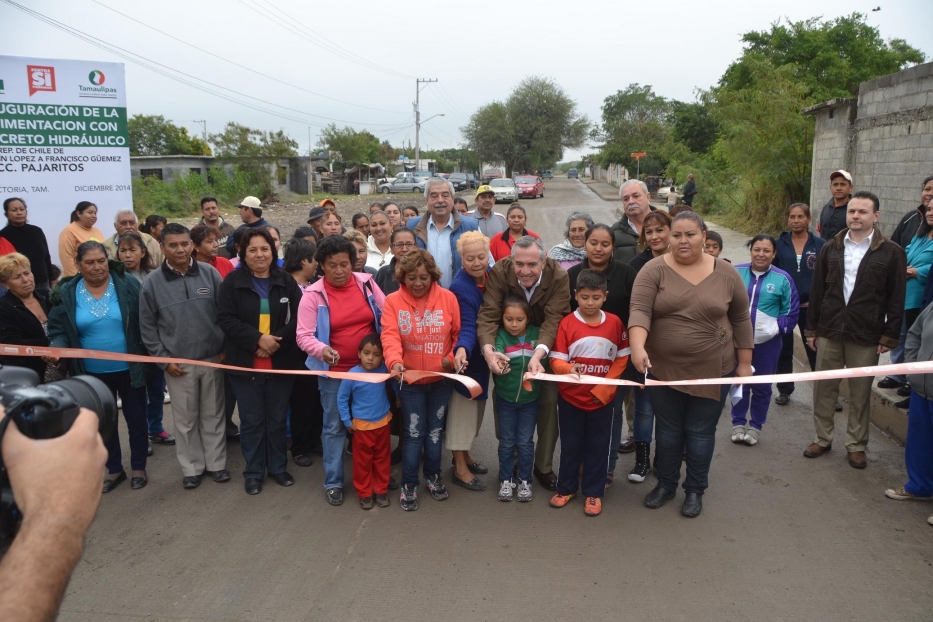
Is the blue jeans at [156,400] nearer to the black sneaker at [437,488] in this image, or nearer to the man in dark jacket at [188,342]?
the man in dark jacket at [188,342]

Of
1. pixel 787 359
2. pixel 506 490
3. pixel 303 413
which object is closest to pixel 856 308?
pixel 787 359

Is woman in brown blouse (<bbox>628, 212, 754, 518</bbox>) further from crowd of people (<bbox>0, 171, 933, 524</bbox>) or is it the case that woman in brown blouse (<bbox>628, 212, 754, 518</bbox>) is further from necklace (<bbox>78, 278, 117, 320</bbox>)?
necklace (<bbox>78, 278, 117, 320</bbox>)

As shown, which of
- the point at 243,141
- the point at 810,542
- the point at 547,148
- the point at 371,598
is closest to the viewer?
the point at 371,598

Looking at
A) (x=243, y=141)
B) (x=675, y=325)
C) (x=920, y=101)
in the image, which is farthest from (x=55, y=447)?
(x=243, y=141)

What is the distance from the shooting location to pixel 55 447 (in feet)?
4.28

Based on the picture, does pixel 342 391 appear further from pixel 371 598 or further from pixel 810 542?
pixel 810 542

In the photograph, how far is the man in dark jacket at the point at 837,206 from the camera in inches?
265

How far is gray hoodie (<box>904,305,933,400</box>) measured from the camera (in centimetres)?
414

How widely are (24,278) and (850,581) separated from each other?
18.9 ft

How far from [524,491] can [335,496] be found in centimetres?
135

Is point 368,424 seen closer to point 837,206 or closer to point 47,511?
Answer: point 47,511

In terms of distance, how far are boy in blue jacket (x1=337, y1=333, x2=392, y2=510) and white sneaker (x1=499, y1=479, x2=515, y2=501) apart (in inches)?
32.1

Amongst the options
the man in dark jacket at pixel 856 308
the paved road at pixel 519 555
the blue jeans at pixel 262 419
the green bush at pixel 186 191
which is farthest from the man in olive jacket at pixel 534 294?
the green bush at pixel 186 191

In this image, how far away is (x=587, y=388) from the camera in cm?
424
